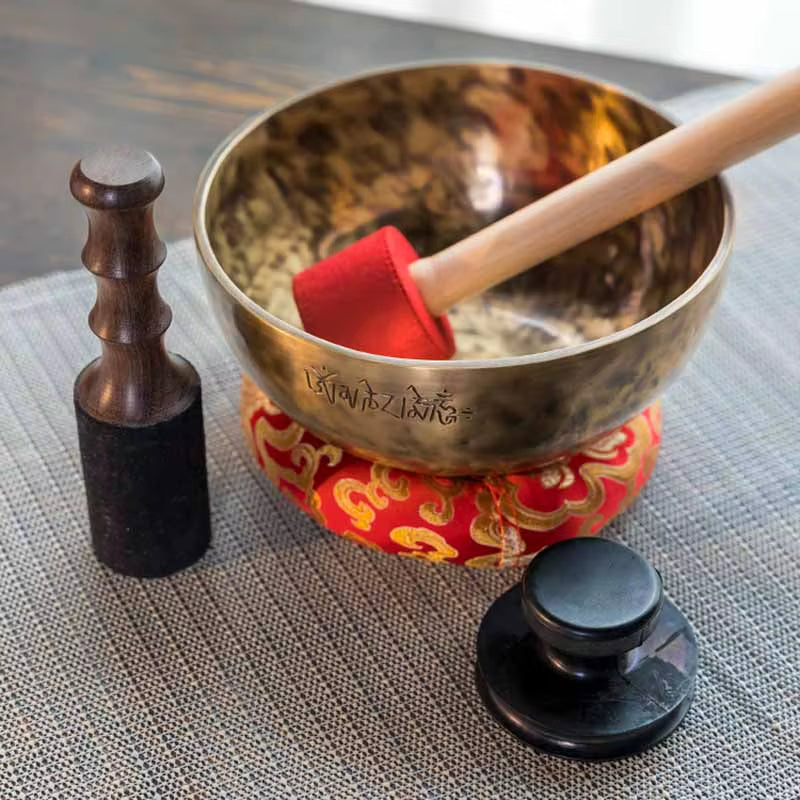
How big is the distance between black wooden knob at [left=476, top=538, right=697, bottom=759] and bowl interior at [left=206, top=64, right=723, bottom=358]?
0.81ft

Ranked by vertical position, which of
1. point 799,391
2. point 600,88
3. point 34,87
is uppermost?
point 600,88

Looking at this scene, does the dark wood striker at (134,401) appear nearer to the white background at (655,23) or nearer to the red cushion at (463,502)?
the red cushion at (463,502)

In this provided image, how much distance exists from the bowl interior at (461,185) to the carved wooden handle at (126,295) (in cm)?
17

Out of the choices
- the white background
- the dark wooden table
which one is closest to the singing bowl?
the dark wooden table

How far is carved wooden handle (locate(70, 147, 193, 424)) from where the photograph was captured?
0.73 metres

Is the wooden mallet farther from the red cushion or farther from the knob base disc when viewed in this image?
the knob base disc

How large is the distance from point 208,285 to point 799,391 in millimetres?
450

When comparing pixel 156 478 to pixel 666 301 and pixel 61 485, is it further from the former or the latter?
pixel 666 301

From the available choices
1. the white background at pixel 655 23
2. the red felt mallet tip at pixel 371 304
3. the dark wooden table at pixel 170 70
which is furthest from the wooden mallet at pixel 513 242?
the white background at pixel 655 23

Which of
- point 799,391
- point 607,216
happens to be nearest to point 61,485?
point 607,216

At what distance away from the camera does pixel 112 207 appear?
0.73m

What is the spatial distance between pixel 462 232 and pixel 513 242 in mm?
209

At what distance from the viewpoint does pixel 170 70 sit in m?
1.41

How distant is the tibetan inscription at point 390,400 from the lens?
765 mm
